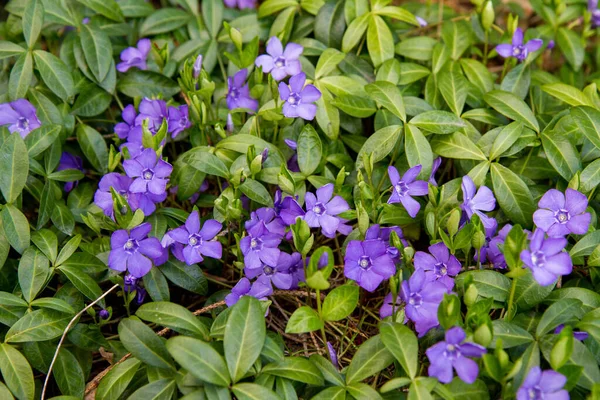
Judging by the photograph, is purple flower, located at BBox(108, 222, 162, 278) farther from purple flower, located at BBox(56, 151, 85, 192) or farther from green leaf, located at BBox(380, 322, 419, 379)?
green leaf, located at BBox(380, 322, 419, 379)

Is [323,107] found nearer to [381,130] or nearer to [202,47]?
[381,130]

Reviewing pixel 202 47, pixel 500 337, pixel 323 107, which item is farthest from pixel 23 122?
pixel 500 337

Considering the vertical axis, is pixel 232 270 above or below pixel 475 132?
below

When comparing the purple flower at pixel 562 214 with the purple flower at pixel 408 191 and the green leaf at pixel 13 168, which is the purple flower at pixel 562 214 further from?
the green leaf at pixel 13 168

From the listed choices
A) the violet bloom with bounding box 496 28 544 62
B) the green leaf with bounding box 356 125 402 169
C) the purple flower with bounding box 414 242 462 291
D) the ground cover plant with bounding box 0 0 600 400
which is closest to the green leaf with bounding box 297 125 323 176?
the ground cover plant with bounding box 0 0 600 400

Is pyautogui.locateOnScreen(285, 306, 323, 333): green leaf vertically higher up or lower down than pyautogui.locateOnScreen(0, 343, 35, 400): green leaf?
higher up

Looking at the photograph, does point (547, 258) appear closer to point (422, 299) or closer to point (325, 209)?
point (422, 299)
